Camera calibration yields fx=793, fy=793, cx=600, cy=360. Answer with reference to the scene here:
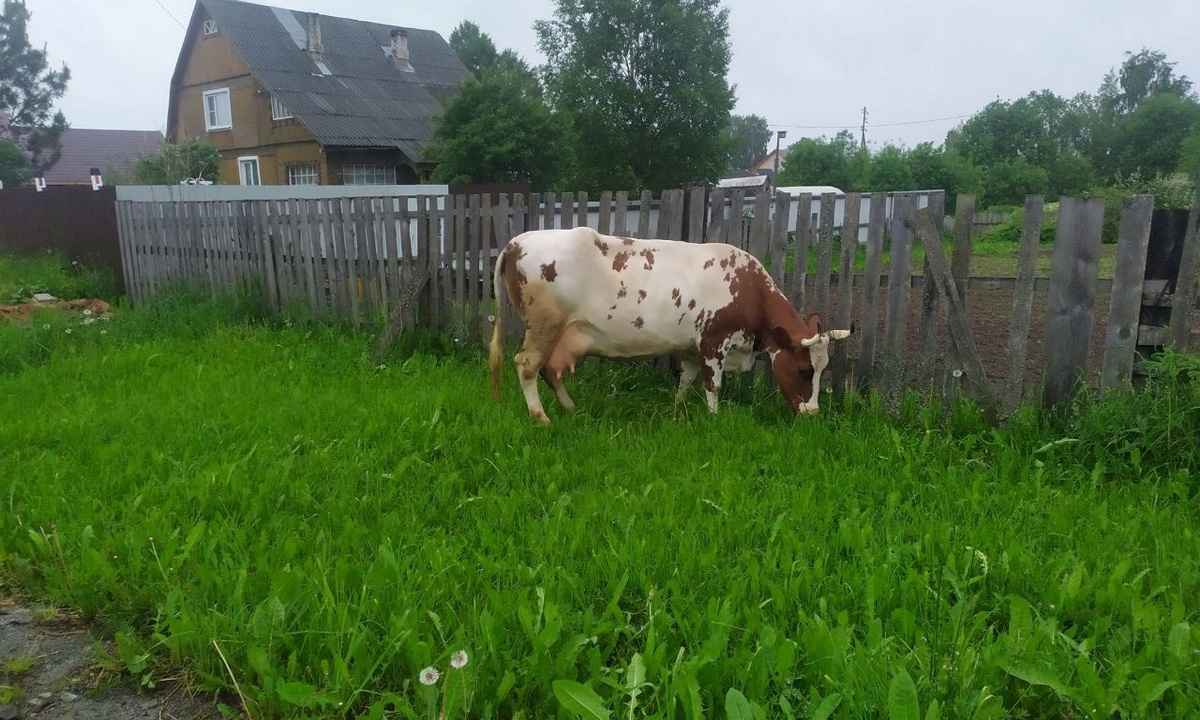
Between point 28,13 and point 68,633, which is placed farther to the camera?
point 28,13

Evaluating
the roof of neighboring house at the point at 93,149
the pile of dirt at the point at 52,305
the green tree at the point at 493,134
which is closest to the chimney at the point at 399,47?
the green tree at the point at 493,134

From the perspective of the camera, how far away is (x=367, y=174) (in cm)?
3142

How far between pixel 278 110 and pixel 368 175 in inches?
165

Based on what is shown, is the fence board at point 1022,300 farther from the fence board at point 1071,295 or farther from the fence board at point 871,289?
the fence board at point 871,289

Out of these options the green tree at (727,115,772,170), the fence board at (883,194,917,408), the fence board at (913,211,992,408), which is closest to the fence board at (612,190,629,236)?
the fence board at (883,194,917,408)

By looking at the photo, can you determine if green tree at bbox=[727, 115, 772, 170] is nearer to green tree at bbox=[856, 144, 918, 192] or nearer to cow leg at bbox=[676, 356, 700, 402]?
green tree at bbox=[856, 144, 918, 192]

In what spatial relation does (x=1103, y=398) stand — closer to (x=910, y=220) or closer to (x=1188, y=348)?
(x=1188, y=348)

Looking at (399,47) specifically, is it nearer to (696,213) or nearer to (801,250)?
(696,213)

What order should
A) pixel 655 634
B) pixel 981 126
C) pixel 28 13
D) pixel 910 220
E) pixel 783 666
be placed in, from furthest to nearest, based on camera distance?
pixel 981 126
pixel 28 13
pixel 910 220
pixel 655 634
pixel 783 666

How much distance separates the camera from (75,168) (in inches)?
2175

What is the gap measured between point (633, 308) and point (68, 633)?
3289 millimetres

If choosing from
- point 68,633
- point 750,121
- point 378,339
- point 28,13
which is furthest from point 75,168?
point 750,121

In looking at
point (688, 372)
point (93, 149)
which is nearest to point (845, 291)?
point (688, 372)

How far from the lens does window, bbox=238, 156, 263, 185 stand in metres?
32.8
